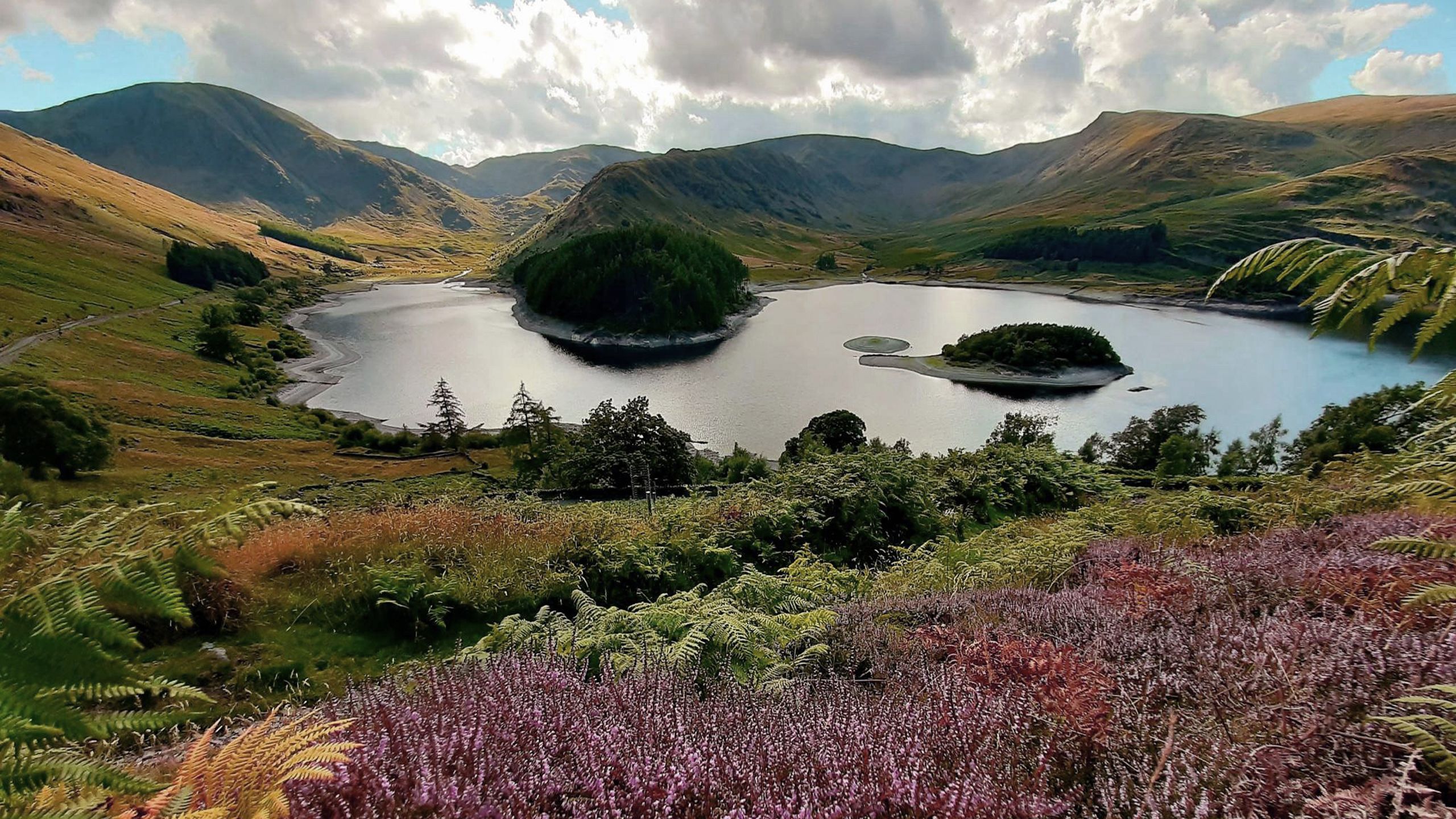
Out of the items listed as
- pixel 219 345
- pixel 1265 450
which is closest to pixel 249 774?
pixel 1265 450

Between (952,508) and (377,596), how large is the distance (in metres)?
11.6

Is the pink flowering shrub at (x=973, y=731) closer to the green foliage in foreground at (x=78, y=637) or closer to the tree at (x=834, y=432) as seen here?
the green foliage in foreground at (x=78, y=637)

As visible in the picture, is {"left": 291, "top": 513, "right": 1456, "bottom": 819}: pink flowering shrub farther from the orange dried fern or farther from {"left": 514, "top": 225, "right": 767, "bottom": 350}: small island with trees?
{"left": 514, "top": 225, "right": 767, "bottom": 350}: small island with trees

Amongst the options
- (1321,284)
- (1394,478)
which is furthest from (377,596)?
(1394,478)

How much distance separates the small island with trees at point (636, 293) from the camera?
9862 centimetres

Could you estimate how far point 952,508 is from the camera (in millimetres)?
13992

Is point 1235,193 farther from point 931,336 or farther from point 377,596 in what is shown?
point 377,596

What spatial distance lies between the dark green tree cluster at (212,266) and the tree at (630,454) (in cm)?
12759

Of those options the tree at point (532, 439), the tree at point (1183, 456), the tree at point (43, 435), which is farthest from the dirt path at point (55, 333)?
the tree at point (1183, 456)

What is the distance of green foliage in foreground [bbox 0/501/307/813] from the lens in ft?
5.23

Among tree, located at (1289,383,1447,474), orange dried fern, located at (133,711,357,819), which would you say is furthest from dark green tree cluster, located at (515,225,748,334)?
orange dried fern, located at (133,711,357,819)

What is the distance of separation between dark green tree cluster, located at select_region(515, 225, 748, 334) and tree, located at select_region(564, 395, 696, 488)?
5998 cm

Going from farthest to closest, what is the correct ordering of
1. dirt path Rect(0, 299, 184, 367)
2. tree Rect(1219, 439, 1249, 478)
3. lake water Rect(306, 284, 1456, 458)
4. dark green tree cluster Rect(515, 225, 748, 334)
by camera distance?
dark green tree cluster Rect(515, 225, 748, 334)
dirt path Rect(0, 299, 184, 367)
lake water Rect(306, 284, 1456, 458)
tree Rect(1219, 439, 1249, 478)

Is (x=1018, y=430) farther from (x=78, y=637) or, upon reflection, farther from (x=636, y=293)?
(x=636, y=293)
